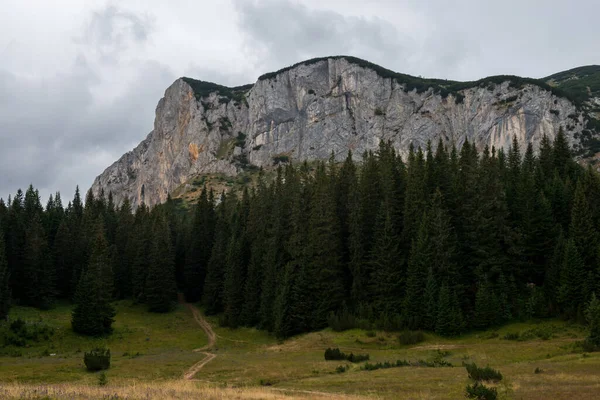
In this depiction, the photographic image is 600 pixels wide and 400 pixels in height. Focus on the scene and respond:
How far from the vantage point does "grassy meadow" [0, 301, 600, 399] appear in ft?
74.8

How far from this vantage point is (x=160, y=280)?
3334 inches

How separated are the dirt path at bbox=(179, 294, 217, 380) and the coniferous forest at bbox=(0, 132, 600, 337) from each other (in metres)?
3.27

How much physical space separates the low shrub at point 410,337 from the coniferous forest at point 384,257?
94.4 inches

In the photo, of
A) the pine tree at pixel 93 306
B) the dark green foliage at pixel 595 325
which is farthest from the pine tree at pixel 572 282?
the pine tree at pixel 93 306

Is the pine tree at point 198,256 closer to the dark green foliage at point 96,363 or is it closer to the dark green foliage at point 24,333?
the dark green foliage at point 24,333

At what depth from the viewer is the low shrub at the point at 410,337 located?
4934 centimetres

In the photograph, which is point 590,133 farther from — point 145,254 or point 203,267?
point 145,254

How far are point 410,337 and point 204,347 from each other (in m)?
27.2

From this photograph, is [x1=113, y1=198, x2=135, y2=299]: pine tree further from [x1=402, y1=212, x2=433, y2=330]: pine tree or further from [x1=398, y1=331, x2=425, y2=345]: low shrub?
[x1=398, y1=331, x2=425, y2=345]: low shrub

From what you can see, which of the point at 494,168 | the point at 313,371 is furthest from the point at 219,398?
the point at 494,168

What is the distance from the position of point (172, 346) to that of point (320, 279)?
71.0 feet

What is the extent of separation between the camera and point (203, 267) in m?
96.9

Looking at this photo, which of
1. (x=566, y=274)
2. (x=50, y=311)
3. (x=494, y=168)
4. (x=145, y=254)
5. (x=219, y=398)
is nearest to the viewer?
(x=219, y=398)

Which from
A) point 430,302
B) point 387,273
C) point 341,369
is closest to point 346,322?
point 387,273
